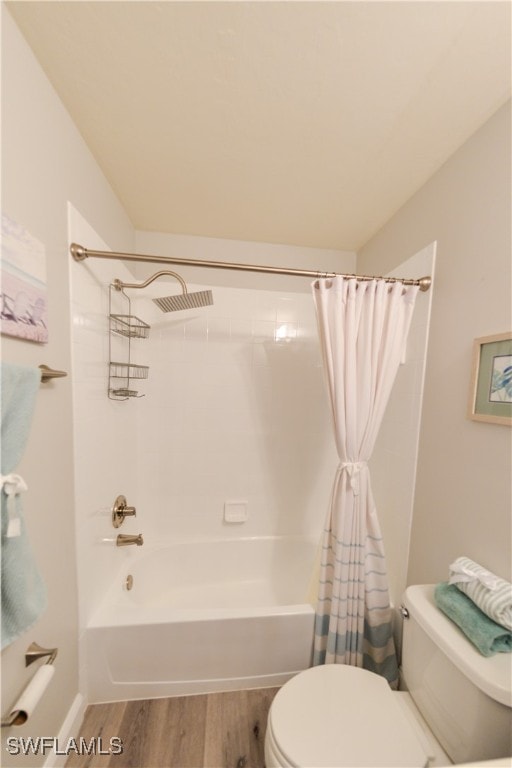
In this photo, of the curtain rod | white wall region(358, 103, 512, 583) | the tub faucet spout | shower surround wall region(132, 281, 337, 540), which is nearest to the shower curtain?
the curtain rod

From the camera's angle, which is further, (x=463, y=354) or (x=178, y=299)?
(x=178, y=299)

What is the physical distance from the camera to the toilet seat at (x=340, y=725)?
73cm

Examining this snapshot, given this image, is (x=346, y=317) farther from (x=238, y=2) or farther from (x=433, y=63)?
(x=238, y=2)

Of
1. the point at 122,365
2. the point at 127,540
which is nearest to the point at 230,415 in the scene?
the point at 122,365

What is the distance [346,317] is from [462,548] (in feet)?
3.10

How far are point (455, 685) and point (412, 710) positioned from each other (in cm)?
25

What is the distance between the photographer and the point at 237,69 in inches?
32.4

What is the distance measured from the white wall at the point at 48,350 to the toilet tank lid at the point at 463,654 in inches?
46.4

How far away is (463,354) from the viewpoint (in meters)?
1.03

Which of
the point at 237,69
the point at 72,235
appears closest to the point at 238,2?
the point at 237,69

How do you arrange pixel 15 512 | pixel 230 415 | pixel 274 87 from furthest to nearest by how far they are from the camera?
pixel 230 415 < pixel 274 87 < pixel 15 512

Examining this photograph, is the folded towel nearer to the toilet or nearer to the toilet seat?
the toilet

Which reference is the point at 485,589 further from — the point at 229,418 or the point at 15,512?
the point at 229,418

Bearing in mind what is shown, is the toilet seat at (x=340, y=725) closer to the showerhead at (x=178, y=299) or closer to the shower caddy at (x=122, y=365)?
the shower caddy at (x=122, y=365)
